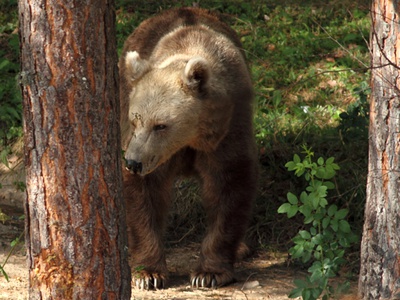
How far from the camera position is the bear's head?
208 inches

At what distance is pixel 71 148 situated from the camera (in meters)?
3.82

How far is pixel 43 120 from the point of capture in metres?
3.79

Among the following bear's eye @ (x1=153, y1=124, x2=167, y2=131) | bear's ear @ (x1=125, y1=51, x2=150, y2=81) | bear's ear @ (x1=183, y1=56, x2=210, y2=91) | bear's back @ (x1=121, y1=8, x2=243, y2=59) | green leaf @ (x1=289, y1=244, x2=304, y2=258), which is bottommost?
green leaf @ (x1=289, y1=244, x2=304, y2=258)

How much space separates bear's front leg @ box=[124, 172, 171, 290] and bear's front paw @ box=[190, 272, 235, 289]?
0.74 ft

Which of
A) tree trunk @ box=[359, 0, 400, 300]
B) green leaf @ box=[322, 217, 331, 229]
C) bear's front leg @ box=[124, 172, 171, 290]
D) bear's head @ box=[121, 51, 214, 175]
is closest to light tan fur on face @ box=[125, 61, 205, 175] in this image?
bear's head @ box=[121, 51, 214, 175]

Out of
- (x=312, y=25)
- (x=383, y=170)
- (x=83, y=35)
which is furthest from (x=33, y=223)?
(x=312, y=25)

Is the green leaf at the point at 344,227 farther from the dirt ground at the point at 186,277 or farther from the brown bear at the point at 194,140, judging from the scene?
the brown bear at the point at 194,140

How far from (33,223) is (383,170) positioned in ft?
6.14

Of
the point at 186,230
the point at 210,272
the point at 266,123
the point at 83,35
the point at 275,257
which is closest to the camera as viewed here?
the point at 83,35

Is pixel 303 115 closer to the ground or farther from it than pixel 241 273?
farther from it

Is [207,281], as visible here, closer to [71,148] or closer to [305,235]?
[305,235]

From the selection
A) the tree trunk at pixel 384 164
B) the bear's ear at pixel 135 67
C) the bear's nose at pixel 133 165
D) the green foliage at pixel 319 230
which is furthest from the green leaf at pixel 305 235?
the bear's ear at pixel 135 67

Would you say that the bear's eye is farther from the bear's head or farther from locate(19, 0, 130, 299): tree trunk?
locate(19, 0, 130, 299): tree trunk

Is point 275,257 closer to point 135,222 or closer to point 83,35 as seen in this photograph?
point 135,222
